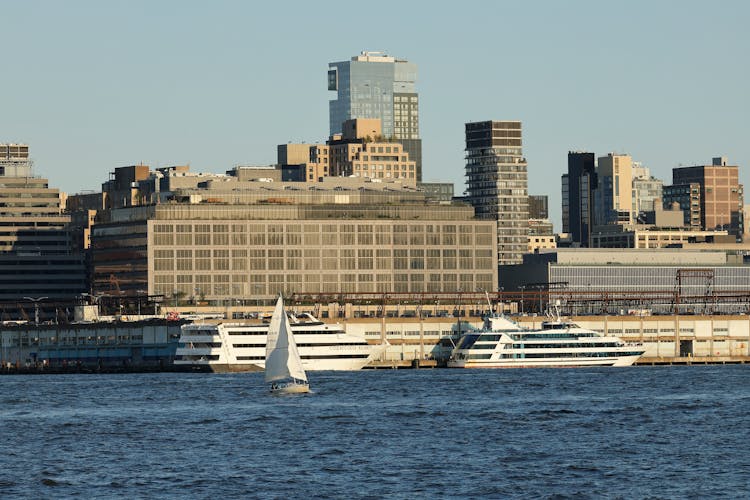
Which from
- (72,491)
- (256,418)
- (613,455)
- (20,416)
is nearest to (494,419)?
(256,418)

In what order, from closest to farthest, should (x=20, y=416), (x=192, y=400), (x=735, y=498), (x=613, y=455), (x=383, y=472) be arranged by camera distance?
1. (x=735, y=498)
2. (x=383, y=472)
3. (x=613, y=455)
4. (x=20, y=416)
5. (x=192, y=400)

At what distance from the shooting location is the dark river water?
119 meters

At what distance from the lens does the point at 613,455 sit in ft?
445

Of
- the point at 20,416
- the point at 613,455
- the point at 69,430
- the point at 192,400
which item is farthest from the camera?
the point at 192,400

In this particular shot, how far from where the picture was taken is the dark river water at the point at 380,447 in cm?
11919

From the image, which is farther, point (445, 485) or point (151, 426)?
point (151, 426)

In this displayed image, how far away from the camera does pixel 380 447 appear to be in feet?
466

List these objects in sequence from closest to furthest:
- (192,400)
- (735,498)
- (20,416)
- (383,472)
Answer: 1. (735,498)
2. (383,472)
3. (20,416)
4. (192,400)

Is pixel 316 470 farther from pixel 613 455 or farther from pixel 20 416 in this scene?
pixel 20 416

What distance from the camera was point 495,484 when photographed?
120 m

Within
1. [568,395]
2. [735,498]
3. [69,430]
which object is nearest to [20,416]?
[69,430]

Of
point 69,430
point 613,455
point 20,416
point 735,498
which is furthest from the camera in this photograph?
point 20,416

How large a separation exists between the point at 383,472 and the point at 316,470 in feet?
15.5

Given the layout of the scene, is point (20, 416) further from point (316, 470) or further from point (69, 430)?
point (316, 470)
